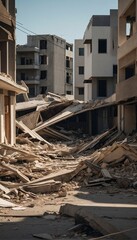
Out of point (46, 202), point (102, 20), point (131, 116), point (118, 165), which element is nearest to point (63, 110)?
point (131, 116)

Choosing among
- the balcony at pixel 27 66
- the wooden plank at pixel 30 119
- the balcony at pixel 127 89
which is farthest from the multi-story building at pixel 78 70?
the balcony at pixel 127 89

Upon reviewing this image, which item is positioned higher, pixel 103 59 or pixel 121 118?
pixel 103 59

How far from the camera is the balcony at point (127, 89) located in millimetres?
24844

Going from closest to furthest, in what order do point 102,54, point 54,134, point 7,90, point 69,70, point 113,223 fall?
point 113,223
point 7,90
point 54,134
point 102,54
point 69,70

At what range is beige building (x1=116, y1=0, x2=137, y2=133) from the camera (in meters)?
Answer: 26.8

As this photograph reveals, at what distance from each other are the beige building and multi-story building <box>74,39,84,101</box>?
34287 mm

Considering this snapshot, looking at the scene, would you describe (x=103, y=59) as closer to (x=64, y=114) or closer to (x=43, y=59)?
(x=64, y=114)

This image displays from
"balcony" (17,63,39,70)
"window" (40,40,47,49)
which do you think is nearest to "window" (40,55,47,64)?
"window" (40,40,47,49)

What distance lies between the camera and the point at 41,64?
7081 cm

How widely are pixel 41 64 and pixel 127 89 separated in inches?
1774

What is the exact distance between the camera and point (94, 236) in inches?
303

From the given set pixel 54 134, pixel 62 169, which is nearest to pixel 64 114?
pixel 54 134

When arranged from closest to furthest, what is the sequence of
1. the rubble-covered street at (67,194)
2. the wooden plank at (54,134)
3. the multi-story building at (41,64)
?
the rubble-covered street at (67,194)
the wooden plank at (54,134)
the multi-story building at (41,64)

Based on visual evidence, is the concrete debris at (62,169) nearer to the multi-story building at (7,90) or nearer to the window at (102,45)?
the multi-story building at (7,90)
